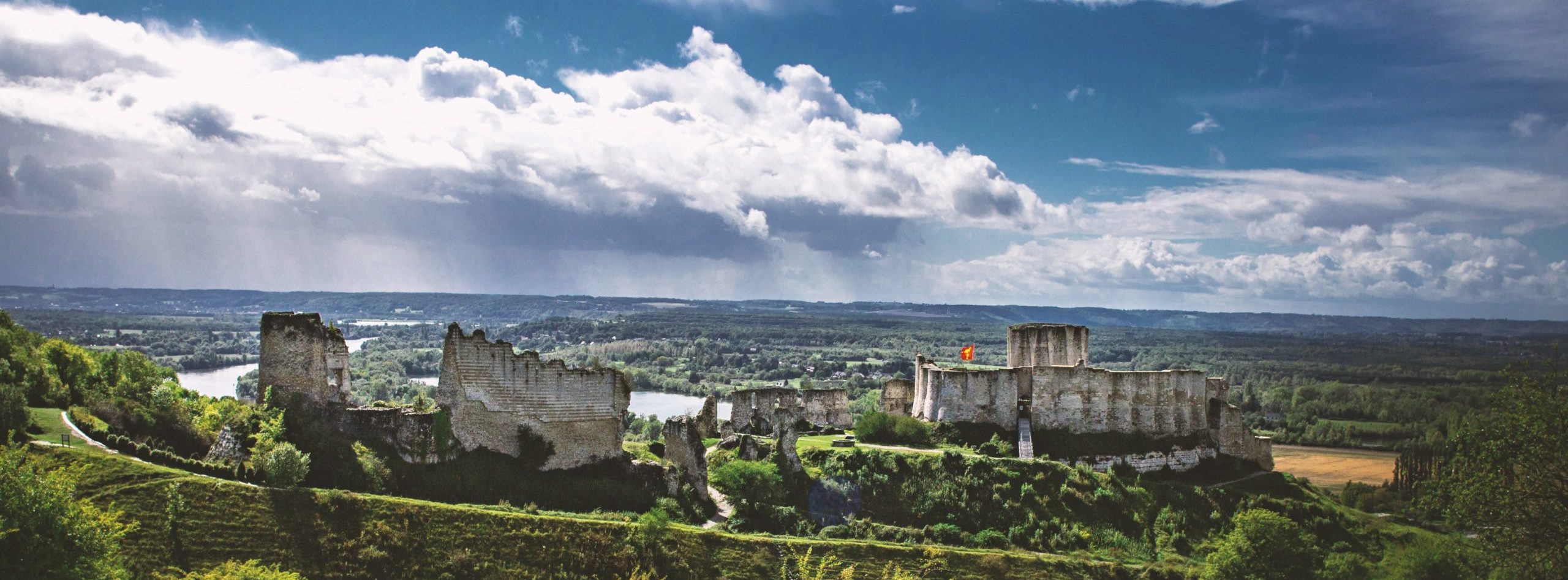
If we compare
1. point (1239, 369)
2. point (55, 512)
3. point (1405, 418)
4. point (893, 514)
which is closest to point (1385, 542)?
point (893, 514)

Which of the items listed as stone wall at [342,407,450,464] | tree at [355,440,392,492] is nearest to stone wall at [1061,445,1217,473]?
stone wall at [342,407,450,464]

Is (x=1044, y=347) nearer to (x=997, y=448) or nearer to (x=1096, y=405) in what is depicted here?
(x=1096, y=405)

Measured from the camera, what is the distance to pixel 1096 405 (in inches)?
2124

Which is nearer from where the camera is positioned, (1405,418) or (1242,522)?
(1242,522)

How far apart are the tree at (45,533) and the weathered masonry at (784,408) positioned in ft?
88.4

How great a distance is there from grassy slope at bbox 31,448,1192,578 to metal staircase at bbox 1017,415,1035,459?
1511cm

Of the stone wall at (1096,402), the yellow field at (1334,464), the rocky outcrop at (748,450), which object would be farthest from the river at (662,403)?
the yellow field at (1334,464)

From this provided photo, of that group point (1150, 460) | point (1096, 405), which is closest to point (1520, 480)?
point (1150, 460)

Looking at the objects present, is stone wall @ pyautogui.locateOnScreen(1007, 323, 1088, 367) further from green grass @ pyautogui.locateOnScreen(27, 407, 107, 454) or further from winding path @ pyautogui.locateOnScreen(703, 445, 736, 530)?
green grass @ pyautogui.locateOnScreen(27, 407, 107, 454)

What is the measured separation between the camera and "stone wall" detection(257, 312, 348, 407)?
37750 mm

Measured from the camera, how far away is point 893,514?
44.2 m

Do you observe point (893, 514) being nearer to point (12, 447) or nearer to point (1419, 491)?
point (12, 447)

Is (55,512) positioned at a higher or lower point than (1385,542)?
higher

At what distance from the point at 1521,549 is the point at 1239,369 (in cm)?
15884
